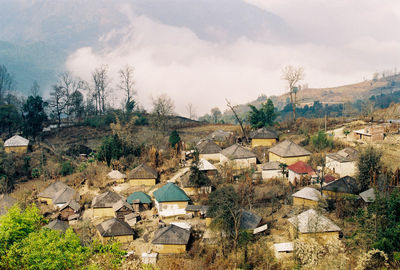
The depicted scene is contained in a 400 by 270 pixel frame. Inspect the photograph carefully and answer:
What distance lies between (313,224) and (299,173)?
8.79 m

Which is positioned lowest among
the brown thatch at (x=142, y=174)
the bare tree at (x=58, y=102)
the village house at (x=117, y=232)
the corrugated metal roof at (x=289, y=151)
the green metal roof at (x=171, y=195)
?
the village house at (x=117, y=232)

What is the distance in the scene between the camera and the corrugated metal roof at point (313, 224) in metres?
17.4

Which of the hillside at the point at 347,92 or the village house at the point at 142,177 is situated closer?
the village house at the point at 142,177

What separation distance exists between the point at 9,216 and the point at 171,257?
9.50 metres

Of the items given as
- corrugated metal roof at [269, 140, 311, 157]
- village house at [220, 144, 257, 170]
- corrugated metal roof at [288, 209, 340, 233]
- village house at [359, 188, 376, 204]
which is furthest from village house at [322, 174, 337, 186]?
village house at [220, 144, 257, 170]

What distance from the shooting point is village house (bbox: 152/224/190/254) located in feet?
65.1

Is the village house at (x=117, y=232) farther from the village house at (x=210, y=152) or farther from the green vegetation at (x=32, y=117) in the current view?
the green vegetation at (x=32, y=117)

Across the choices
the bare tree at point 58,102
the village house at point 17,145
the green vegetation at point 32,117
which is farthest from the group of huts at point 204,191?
the bare tree at point 58,102

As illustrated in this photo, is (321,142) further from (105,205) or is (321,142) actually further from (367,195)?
(105,205)

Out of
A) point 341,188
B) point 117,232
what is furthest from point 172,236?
point 341,188

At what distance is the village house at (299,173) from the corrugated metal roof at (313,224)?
7435 millimetres

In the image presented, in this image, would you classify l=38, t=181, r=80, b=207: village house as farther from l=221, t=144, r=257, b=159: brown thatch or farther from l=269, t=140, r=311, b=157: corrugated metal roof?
l=269, t=140, r=311, b=157: corrugated metal roof

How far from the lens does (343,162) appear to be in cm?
2656

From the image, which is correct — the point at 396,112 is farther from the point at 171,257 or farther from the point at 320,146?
the point at 171,257
